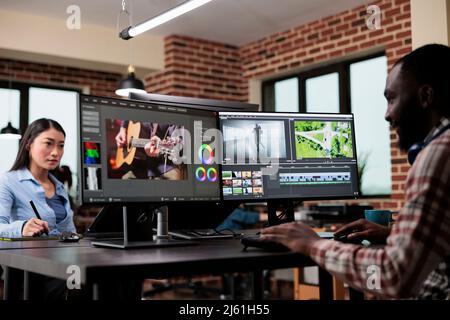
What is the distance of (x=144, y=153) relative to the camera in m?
1.88

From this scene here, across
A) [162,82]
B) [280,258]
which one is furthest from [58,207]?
[162,82]

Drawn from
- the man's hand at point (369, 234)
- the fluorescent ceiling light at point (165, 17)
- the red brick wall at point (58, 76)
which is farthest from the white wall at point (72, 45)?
the man's hand at point (369, 234)

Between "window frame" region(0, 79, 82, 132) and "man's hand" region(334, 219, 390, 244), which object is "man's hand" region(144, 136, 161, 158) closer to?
Result: "man's hand" region(334, 219, 390, 244)

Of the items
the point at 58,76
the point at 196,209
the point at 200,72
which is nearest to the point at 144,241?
the point at 196,209

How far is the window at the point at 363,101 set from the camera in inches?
230

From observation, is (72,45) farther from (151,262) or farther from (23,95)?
(151,262)

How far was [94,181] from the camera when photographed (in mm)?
1751

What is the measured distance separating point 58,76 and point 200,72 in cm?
174

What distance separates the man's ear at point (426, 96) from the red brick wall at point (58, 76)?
240 inches

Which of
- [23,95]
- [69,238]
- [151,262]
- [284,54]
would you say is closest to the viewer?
[151,262]

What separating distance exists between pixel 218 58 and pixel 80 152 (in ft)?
18.4

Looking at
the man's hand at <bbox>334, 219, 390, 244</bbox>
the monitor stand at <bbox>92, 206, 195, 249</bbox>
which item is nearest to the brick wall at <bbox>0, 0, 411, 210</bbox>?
the man's hand at <bbox>334, 219, 390, 244</bbox>

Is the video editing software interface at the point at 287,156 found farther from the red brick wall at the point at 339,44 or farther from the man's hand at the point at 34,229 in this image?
the red brick wall at the point at 339,44

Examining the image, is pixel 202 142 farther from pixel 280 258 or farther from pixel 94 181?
pixel 280 258
